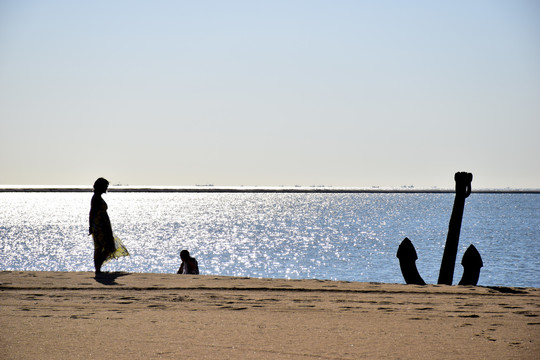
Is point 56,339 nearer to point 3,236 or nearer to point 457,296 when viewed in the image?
point 457,296

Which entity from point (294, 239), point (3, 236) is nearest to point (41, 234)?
point (3, 236)

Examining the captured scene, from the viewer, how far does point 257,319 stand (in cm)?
708

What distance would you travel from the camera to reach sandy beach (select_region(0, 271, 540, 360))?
18.8ft

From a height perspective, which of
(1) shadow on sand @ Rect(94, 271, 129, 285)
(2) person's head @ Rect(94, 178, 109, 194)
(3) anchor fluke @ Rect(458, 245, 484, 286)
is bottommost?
(1) shadow on sand @ Rect(94, 271, 129, 285)

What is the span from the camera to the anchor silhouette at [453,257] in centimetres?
1391

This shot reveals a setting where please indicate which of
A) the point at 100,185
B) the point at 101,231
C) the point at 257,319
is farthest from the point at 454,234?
the point at 257,319

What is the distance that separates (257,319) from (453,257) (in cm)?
857

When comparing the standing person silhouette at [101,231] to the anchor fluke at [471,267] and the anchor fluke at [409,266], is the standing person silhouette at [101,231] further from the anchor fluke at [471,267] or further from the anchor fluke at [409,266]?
the anchor fluke at [471,267]

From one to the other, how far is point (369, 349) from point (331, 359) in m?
0.50

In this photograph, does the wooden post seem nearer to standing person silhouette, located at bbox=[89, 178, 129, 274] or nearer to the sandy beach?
the sandy beach

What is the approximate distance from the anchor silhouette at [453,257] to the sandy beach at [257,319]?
449 cm

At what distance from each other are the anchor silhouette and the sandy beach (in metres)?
4.49

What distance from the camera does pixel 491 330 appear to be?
258 inches

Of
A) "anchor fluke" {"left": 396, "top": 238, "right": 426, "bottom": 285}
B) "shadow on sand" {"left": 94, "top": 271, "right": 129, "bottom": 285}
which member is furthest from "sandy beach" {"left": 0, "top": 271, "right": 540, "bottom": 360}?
"anchor fluke" {"left": 396, "top": 238, "right": 426, "bottom": 285}
